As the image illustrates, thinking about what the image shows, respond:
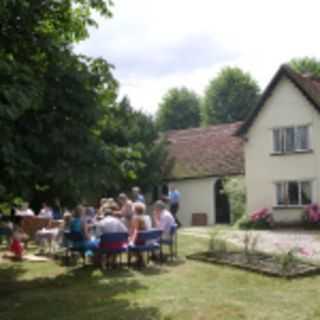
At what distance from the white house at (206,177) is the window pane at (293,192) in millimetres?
4362

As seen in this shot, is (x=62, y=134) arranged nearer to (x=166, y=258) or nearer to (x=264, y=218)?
(x=166, y=258)

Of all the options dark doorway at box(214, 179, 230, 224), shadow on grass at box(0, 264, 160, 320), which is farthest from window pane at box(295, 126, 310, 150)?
shadow on grass at box(0, 264, 160, 320)

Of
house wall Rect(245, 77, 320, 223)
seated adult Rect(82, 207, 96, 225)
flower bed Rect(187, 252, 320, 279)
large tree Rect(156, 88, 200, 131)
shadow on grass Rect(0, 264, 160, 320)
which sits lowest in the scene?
shadow on grass Rect(0, 264, 160, 320)

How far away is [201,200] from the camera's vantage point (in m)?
31.1

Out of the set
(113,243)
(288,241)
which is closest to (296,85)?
(288,241)

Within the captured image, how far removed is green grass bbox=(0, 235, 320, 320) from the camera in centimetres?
863

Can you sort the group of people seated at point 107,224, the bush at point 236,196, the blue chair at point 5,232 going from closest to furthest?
the group of people seated at point 107,224 → the blue chair at point 5,232 → the bush at point 236,196

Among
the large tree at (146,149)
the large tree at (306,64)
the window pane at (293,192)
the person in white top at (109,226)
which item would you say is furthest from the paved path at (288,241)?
Result: the large tree at (306,64)

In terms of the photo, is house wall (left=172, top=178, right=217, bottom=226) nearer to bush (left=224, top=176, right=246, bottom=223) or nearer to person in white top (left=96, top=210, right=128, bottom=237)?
bush (left=224, top=176, right=246, bottom=223)

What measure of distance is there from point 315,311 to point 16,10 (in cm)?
709

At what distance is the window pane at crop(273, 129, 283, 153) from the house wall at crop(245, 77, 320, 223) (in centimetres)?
18

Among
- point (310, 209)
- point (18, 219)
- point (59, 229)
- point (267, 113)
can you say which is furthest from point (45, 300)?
point (267, 113)

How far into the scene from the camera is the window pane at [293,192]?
2595 cm

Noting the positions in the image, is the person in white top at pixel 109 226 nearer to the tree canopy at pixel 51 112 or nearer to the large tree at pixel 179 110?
the tree canopy at pixel 51 112
